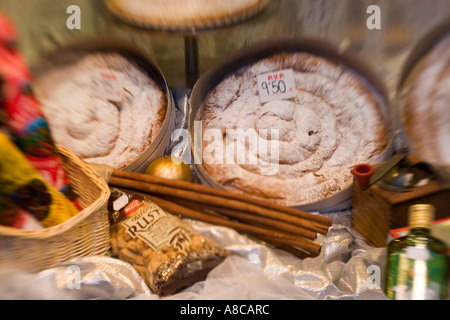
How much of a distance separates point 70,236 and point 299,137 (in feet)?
2.07

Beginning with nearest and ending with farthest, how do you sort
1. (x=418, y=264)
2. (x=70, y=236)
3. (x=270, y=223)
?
(x=418, y=264), (x=70, y=236), (x=270, y=223)

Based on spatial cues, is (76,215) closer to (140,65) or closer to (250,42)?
(140,65)

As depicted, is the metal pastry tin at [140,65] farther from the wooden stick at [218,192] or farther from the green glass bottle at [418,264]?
the green glass bottle at [418,264]

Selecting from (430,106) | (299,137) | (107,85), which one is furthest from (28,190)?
(430,106)

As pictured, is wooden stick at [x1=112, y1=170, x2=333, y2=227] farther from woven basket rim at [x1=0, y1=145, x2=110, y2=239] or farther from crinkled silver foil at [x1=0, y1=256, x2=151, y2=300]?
crinkled silver foil at [x1=0, y1=256, x2=151, y2=300]

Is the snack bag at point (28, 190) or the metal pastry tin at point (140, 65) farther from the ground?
the metal pastry tin at point (140, 65)

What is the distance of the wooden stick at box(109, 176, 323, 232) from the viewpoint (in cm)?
113

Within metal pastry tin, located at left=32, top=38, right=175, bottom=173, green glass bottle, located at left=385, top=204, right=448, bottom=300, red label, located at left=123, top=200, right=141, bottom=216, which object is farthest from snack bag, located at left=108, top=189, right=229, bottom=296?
green glass bottle, located at left=385, top=204, right=448, bottom=300

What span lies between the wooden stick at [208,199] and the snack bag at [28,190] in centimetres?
17

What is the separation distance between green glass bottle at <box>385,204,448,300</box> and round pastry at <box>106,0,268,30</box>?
0.63 m

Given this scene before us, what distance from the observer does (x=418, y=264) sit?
2.95 ft

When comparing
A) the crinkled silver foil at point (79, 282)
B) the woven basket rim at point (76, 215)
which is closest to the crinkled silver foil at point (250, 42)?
the crinkled silver foil at point (79, 282)

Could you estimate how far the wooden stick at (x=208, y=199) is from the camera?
1132 millimetres
